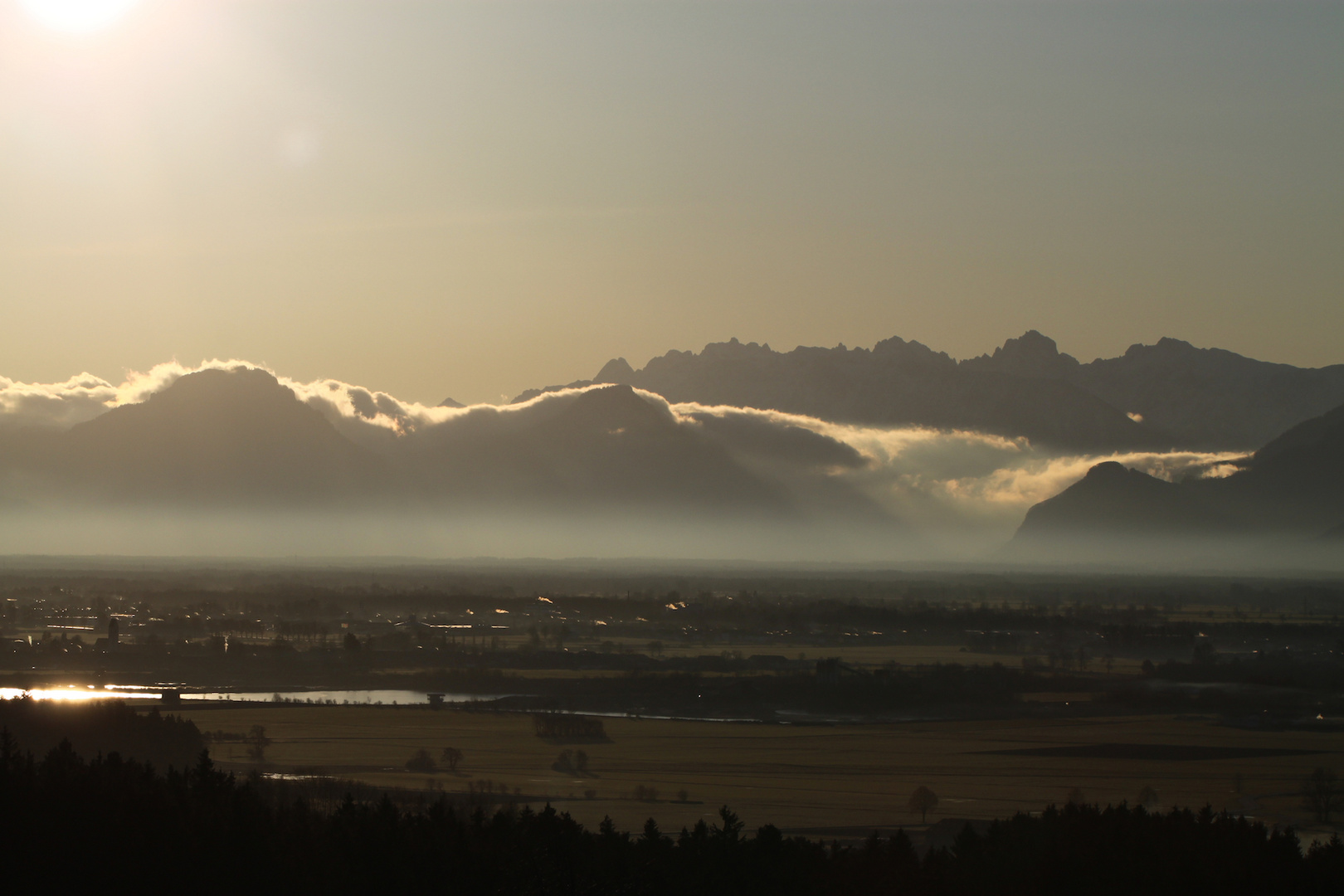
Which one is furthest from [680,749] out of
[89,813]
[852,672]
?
[89,813]

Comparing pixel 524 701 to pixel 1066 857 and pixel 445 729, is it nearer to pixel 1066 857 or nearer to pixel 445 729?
pixel 445 729

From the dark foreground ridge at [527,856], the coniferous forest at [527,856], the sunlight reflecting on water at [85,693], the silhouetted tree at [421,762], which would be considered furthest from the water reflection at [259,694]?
the coniferous forest at [527,856]

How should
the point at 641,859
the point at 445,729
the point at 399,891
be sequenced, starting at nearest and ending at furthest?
the point at 399,891 → the point at 641,859 → the point at 445,729

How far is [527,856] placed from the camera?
50688mm

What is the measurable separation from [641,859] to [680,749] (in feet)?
198

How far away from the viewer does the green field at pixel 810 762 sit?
291ft

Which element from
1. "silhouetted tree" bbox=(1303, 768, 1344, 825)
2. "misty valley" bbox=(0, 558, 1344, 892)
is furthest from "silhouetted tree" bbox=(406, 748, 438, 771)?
"silhouetted tree" bbox=(1303, 768, 1344, 825)

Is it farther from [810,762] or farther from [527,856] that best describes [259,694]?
[527,856]

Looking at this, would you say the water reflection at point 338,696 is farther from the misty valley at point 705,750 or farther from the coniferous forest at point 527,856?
the coniferous forest at point 527,856

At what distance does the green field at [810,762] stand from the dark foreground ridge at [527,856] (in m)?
24.7

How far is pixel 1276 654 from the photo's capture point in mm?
187250

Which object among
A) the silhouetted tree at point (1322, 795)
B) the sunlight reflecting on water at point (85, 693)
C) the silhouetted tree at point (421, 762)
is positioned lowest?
the silhouetted tree at point (1322, 795)

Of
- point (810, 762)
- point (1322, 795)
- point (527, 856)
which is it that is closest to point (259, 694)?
point (810, 762)

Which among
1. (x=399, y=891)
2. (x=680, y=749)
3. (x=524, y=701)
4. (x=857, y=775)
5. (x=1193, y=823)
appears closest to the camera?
(x=399, y=891)
